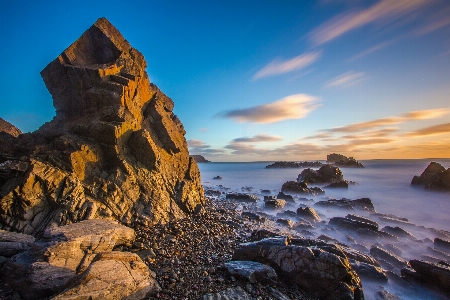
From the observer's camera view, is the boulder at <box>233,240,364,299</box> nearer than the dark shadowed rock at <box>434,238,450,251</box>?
Yes

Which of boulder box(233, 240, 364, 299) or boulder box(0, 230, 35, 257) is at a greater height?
boulder box(0, 230, 35, 257)

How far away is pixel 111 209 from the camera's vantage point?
11008 millimetres

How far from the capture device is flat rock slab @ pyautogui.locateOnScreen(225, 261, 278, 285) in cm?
746

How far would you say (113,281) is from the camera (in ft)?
19.0

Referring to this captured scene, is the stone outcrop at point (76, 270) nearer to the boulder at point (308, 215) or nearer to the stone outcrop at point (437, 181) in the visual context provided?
the boulder at point (308, 215)

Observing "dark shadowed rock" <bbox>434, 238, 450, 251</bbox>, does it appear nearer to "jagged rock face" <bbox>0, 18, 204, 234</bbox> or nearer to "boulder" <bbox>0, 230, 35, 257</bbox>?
"jagged rock face" <bbox>0, 18, 204, 234</bbox>

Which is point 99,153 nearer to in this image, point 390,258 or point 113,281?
point 113,281

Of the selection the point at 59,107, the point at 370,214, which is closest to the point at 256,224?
the point at 370,214

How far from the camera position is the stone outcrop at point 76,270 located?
5.56m

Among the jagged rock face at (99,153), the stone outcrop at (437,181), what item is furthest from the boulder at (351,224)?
the stone outcrop at (437,181)

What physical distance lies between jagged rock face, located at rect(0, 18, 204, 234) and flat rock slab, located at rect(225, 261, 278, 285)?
6165mm

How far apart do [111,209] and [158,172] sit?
12.7ft

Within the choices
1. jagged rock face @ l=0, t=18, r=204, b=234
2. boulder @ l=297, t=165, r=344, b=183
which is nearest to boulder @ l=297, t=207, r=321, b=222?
jagged rock face @ l=0, t=18, r=204, b=234

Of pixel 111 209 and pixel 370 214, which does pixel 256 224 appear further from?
pixel 370 214
